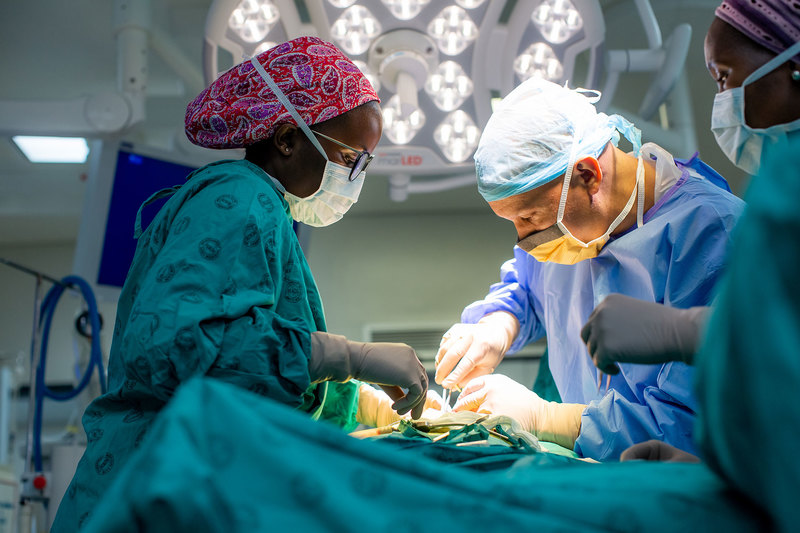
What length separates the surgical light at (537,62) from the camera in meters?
2.51

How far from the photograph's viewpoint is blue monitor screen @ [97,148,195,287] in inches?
117

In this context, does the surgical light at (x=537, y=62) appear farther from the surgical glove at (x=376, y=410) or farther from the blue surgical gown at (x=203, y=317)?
the blue surgical gown at (x=203, y=317)

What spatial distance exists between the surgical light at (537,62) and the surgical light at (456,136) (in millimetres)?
259

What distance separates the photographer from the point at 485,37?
2.53m

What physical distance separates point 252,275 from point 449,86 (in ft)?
5.06

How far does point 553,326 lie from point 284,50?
1034 mm

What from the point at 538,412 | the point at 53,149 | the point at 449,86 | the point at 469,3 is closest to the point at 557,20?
the point at 469,3

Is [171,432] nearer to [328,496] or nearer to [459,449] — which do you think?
Answer: [328,496]

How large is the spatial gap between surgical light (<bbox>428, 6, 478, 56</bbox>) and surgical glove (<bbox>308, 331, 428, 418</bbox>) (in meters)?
1.41

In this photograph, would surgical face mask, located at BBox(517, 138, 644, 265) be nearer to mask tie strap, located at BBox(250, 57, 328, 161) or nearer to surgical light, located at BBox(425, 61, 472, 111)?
mask tie strap, located at BBox(250, 57, 328, 161)

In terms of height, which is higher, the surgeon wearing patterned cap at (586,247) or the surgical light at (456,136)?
the surgical light at (456,136)

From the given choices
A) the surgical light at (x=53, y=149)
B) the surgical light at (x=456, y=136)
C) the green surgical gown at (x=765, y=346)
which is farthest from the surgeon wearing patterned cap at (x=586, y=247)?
the surgical light at (x=53, y=149)

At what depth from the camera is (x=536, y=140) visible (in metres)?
1.81

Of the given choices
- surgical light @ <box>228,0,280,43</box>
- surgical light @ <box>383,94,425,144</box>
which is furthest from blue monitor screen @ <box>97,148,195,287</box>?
surgical light @ <box>383,94,425,144</box>
